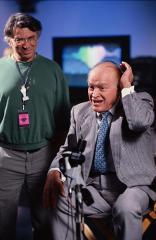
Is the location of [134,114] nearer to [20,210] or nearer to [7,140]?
[7,140]

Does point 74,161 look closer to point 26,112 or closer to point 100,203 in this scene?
point 100,203

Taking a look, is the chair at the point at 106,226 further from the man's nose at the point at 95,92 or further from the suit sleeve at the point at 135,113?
the man's nose at the point at 95,92

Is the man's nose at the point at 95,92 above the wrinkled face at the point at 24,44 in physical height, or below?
below

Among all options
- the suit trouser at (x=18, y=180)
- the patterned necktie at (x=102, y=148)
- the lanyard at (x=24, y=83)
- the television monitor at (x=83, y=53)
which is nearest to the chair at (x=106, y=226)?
the patterned necktie at (x=102, y=148)

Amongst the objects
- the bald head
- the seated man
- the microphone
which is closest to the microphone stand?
the microphone

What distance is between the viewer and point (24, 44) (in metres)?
2.53

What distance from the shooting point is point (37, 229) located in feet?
9.84

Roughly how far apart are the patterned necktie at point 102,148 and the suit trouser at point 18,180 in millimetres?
455

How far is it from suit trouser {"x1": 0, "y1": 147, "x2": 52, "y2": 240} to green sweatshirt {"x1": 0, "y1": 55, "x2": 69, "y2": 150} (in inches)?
3.0

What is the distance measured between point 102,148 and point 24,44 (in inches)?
32.2

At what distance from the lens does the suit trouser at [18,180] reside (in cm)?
264

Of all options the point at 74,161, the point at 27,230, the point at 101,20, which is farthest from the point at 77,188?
the point at 101,20

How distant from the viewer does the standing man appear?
255 cm

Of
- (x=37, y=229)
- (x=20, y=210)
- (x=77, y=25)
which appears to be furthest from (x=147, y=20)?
(x=37, y=229)
